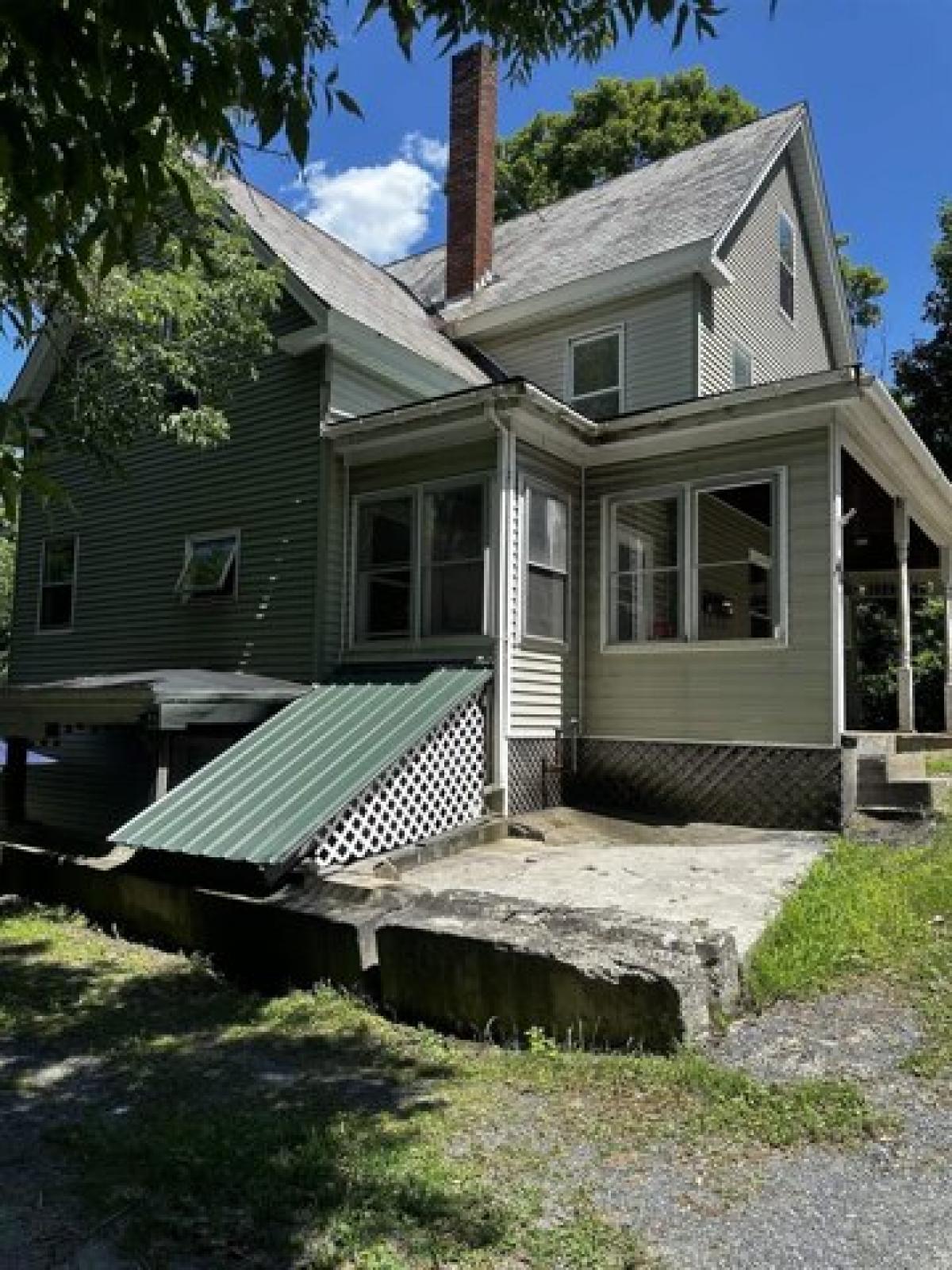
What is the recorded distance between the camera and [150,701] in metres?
8.96

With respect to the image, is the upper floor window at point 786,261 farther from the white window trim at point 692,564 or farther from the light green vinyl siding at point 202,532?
the light green vinyl siding at point 202,532

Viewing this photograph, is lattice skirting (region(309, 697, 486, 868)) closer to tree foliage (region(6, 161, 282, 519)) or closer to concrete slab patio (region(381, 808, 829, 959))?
concrete slab patio (region(381, 808, 829, 959))

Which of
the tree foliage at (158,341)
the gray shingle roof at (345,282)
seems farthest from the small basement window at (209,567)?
the gray shingle roof at (345,282)

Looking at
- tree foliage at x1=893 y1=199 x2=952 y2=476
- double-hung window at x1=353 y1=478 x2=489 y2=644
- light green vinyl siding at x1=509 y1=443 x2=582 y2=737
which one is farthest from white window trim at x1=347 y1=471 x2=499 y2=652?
tree foliage at x1=893 y1=199 x2=952 y2=476

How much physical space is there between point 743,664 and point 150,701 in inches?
223

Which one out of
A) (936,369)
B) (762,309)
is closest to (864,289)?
(936,369)

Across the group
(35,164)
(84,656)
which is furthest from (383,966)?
(84,656)

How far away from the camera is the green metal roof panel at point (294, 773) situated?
7.29 meters

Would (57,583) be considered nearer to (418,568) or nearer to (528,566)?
(418,568)

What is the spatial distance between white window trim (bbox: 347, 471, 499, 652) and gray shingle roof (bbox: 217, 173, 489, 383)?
2.27 meters

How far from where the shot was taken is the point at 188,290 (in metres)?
9.19

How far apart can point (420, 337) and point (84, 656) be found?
262 inches

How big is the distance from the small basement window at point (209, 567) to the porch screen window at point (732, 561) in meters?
5.73

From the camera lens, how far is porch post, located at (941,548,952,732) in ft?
44.7
